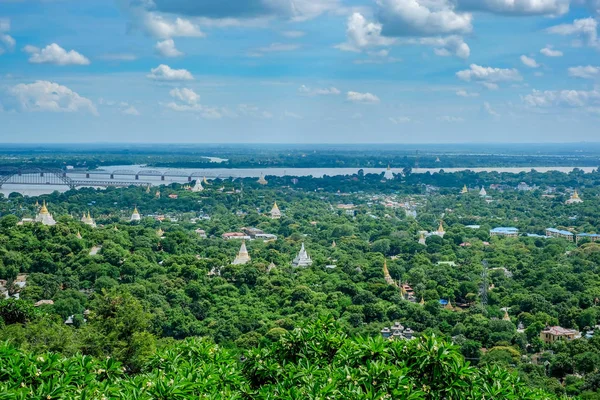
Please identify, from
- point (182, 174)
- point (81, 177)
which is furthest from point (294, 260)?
point (182, 174)

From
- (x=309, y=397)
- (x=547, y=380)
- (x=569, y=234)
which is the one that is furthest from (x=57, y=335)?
(x=569, y=234)

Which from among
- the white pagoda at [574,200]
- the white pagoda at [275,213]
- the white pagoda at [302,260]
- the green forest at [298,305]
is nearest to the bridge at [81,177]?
the green forest at [298,305]

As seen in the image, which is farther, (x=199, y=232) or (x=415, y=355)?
(x=199, y=232)

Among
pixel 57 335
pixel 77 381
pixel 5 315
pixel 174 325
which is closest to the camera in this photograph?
pixel 77 381

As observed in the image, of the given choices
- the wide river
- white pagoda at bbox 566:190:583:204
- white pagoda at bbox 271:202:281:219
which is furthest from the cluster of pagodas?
the wide river

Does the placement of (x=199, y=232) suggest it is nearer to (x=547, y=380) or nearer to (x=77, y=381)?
(x=547, y=380)

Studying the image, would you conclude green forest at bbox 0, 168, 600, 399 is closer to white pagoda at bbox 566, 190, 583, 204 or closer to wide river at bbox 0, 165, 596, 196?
white pagoda at bbox 566, 190, 583, 204

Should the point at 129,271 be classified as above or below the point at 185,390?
below

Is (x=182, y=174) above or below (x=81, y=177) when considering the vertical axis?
above

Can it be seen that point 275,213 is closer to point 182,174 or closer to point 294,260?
point 294,260
